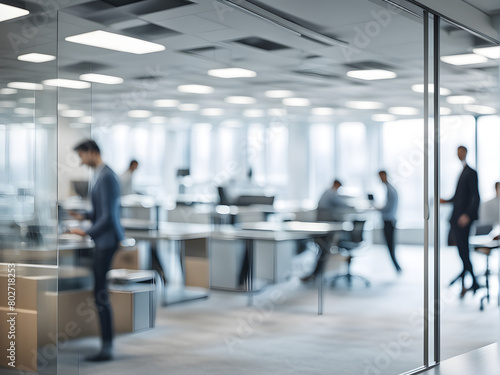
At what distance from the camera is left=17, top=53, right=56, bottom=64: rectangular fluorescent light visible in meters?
3.13

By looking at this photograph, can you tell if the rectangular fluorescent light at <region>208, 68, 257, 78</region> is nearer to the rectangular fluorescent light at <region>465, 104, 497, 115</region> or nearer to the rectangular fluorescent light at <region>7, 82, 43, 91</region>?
the rectangular fluorescent light at <region>465, 104, 497, 115</region>

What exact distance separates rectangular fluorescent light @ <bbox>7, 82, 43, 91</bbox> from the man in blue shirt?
23.6 ft

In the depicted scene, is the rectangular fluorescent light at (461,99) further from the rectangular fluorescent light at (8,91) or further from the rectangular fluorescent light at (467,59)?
the rectangular fluorescent light at (8,91)

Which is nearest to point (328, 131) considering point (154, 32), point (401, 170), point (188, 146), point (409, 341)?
point (401, 170)

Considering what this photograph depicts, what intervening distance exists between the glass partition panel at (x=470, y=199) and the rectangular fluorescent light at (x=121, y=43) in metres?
3.41

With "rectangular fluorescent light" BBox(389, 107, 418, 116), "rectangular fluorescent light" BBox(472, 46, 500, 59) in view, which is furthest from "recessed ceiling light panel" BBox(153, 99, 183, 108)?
"rectangular fluorescent light" BBox(472, 46, 500, 59)

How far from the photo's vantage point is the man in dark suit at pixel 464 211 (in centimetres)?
685

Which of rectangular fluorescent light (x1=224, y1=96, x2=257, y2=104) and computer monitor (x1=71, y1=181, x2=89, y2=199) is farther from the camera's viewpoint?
rectangular fluorescent light (x1=224, y1=96, x2=257, y2=104)

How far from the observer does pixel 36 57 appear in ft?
10.4

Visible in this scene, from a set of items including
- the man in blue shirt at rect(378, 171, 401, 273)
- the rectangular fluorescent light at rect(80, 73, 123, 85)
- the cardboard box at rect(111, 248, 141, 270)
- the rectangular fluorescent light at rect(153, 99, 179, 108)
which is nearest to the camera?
the cardboard box at rect(111, 248, 141, 270)

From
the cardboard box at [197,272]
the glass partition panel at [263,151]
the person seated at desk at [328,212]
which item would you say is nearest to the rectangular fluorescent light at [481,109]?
the glass partition panel at [263,151]

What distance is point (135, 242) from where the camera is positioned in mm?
8141

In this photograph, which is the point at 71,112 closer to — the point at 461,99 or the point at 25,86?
the point at 25,86

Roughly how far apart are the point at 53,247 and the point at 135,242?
4.89 metres
